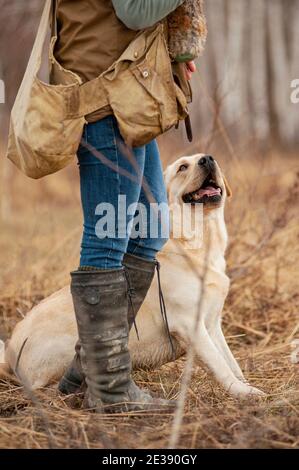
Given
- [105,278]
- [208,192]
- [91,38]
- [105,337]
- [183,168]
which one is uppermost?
[91,38]

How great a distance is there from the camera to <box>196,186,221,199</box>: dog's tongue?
389 cm

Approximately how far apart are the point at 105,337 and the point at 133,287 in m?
0.35

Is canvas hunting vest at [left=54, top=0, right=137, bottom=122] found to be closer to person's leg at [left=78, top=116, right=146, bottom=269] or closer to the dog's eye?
person's leg at [left=78, top=116, right=146, bottom=269]

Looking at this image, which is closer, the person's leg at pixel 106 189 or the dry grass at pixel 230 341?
the dry grass at pixel 230 341

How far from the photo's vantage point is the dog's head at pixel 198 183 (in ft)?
12.7

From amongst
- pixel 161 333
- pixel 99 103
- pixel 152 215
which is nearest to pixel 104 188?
pixel 99 103

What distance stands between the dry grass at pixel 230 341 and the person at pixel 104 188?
0.49ft

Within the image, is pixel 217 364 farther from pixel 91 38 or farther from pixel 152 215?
pixel 91 38

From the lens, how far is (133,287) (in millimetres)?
3115

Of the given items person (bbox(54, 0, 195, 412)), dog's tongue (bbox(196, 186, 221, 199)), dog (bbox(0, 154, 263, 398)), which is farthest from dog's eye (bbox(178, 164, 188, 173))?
person (bbox(54, 0, 195, 412))

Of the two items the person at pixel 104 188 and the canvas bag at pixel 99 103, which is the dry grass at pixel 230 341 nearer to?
the person at pixel 104 188

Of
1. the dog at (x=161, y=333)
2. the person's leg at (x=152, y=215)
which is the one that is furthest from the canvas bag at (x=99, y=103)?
the dog at (x=161, y=333)

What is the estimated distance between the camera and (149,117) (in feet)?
8.72

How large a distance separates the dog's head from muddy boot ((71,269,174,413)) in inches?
44.2
